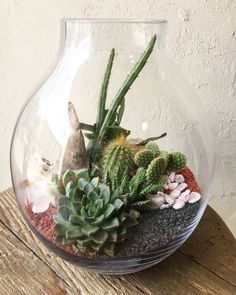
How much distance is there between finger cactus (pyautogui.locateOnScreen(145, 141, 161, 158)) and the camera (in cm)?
50

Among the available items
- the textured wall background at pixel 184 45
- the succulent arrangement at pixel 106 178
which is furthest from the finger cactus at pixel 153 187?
the textured wall background at pixel 184 45

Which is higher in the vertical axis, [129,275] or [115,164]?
[115,164]

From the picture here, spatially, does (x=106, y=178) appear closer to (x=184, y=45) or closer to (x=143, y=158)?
(x=143, y=158)

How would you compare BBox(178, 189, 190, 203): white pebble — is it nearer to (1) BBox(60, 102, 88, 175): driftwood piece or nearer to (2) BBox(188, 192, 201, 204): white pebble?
(2) BBox(188, 192, 201, 204): white pebble

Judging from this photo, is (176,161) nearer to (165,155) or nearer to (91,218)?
(165,155)

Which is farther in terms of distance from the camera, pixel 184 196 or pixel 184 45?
pixel 184 45

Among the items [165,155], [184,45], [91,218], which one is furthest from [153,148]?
[184,45]

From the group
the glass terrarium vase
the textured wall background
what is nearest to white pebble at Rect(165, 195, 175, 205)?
the glass terrarium vase

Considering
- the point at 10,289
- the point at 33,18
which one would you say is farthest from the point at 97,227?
the point at 33,18

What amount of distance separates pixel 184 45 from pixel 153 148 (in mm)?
232

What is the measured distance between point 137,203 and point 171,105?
121mm

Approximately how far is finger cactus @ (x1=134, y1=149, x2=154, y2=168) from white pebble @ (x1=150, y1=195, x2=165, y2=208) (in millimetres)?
35

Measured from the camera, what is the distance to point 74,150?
468 mm

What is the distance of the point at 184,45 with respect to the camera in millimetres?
668
